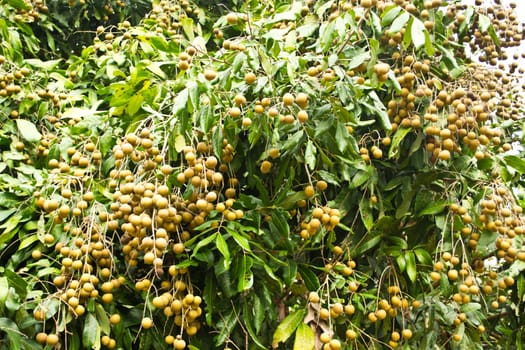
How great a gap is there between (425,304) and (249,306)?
0.71 meters

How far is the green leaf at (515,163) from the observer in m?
1.85

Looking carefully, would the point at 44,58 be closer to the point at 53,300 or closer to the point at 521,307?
the point at 53,300

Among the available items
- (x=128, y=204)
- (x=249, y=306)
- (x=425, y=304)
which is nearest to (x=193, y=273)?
(x=249, y=306)

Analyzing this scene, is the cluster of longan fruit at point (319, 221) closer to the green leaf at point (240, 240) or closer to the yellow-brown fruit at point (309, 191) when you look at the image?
the yellow-brown fruit at point (309, 191)

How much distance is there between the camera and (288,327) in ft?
5.57

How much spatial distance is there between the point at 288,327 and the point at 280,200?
1.23ft

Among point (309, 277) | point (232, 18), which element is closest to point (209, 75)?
point (232, 18)

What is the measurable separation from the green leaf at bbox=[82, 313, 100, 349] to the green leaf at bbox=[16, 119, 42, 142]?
0.93 meters

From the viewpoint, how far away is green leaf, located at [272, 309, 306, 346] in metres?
1.67

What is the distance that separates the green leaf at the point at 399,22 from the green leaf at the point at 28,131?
139cm

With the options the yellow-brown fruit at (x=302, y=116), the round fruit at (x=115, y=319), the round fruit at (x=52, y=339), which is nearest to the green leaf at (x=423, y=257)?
the yellow-brown fruit at (x=302, y=116)

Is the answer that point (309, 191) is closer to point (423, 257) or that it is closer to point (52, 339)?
point (423, 257)

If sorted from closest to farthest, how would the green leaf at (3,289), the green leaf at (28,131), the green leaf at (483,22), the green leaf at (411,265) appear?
the green leaf at (3,289) → the green leaf at (411,265) → the green leaf at (483,22) → the green leaf at (28,131)

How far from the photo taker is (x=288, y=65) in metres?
1.68
